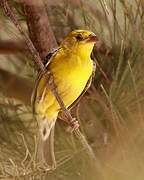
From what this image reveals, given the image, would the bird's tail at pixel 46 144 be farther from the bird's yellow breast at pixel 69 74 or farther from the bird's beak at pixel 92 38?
the bird's beak at pixel 92 38

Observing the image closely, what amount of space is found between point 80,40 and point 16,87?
181 mm

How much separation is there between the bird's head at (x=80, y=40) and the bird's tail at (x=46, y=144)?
18 cm

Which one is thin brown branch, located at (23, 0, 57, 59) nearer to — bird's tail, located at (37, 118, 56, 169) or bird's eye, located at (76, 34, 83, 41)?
bird's eye, located at (76, 34, 83, 41)

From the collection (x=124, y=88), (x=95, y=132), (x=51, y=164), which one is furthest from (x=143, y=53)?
(x=51, y=164)

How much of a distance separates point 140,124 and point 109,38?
8.9 inches

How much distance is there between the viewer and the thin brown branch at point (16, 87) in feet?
3.52

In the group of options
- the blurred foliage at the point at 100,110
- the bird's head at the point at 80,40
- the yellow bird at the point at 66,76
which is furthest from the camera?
the yellow bird at the point at 66,76

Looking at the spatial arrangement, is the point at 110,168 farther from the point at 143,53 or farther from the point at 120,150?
the point at 143,53

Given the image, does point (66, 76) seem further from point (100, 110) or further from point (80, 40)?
point (100, 110)

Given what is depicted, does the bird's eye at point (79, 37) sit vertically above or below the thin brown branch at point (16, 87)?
above

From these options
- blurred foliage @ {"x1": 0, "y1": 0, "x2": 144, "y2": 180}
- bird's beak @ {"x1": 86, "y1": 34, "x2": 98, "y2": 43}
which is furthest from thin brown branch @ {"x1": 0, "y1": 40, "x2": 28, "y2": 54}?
bird's beak @ {"x1": 86, "y1": 34, "x2": 98, "y2": 43}

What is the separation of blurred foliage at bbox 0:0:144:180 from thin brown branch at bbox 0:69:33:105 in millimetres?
16

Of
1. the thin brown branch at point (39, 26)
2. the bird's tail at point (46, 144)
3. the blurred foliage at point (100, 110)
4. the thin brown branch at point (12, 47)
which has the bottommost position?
the bird's tail at point (46, 144)

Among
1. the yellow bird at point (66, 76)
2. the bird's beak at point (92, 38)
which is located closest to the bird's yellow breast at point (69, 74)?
the yellow bird at point (66, 76)
